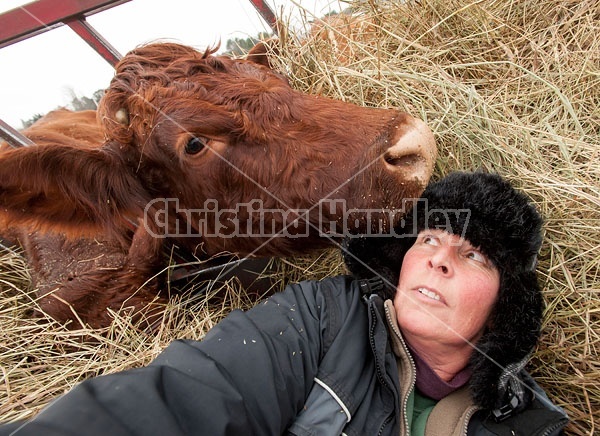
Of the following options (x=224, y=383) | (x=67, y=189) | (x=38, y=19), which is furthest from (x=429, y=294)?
(x=38, y=19)

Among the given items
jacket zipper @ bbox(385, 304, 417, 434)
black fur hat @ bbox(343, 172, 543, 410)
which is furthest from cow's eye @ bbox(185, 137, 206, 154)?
jacket zipper @ bbox(385, 304, 417, 434)

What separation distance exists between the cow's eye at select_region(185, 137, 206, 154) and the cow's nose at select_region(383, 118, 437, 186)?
917mm

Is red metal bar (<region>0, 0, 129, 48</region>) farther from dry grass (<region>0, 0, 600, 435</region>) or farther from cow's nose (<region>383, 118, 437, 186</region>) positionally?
cow's nose (<region>383, 118, 437, 186</region>)

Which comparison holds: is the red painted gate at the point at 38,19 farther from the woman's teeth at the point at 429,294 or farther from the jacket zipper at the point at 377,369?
the woman's teeth at the point at 429,294

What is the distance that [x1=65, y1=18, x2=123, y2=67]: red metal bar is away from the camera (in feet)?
10.9

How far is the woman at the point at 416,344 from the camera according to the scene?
5.77 ft

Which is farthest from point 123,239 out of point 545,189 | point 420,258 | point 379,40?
point 545,189

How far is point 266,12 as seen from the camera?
3.77m

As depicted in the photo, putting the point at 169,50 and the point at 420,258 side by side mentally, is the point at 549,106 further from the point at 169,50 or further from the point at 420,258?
the point at 169,50

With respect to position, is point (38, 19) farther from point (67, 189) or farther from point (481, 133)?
point (481, 133)

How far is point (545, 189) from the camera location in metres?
2.44

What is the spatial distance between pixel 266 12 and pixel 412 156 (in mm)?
2273

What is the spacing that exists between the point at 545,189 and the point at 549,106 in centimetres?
85

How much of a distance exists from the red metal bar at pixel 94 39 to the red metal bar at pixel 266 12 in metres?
1.20
